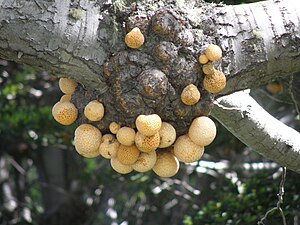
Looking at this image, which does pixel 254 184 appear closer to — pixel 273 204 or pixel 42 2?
pixel 273 204

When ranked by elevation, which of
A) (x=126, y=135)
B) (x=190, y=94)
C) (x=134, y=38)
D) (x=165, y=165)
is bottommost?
(x=165, y=165)

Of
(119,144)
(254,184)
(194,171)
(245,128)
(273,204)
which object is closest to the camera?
(119,144)

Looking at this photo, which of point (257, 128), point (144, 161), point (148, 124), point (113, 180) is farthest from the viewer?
point (113, 180)

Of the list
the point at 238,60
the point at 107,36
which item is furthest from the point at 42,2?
the point at 238,60

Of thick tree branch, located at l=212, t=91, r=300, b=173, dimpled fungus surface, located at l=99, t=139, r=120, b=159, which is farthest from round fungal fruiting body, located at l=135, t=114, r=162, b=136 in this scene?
thick tree branch, located at l=212, t=91, r=300, b=173

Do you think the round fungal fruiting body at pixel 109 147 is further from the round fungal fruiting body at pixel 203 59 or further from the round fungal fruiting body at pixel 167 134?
the round fungal fruiting body at pixel 203 59

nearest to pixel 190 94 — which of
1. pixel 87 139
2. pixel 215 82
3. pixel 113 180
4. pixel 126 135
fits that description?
pixel 215 82

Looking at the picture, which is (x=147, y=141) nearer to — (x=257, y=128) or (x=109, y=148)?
(x=109, y=148)
